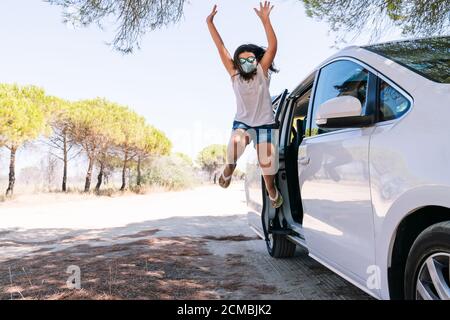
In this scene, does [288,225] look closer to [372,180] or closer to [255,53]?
[255,53]

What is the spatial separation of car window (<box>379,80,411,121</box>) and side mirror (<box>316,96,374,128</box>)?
3.4 inches

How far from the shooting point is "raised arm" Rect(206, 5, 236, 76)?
368 centimetres

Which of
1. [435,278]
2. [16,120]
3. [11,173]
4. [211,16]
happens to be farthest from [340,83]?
[11,173]

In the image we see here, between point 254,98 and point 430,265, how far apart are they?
2.24 metres

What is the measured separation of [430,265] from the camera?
1.71 meters

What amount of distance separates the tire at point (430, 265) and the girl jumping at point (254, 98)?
6.47ft

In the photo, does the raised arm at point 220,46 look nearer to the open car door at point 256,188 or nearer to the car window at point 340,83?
the car window at point 340,83

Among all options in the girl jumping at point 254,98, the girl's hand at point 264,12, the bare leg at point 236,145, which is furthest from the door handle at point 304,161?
the girl's hand at point 264,12

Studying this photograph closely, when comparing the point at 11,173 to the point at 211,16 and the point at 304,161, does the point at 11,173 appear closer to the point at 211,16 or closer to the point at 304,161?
the point at 211,16

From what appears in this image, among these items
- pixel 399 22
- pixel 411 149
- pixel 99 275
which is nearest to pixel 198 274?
pixel 99 275

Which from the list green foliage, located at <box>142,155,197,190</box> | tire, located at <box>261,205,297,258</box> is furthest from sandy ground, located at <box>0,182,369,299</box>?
green foliage, located at <box>142,155,197,190</box>

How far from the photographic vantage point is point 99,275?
3.88 meters

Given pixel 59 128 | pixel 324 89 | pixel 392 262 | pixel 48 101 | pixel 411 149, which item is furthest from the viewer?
pixel 59 128

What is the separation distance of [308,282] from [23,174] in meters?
53.4
